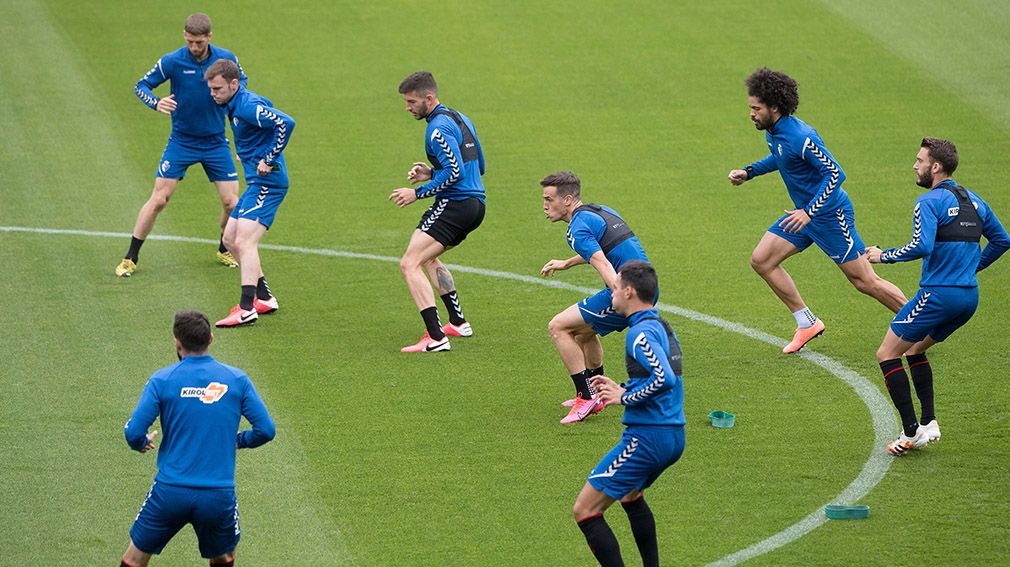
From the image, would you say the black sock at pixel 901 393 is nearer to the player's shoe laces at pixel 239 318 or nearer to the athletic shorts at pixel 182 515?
the athletic shorts at pixel 182 515

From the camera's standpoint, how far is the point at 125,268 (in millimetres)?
14852

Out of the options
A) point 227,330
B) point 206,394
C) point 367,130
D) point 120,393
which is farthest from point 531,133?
point 206,394

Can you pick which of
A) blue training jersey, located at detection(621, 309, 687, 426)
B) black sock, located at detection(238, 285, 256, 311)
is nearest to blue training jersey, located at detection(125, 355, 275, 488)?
blue training jersey, located at detection(621, 309, 687, 426)

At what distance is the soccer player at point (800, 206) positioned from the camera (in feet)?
39.4

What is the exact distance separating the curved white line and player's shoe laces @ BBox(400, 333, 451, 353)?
2087mm

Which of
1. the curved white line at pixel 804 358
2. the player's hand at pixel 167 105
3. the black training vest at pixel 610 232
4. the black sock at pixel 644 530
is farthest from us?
the player's hand at pixel 167 105

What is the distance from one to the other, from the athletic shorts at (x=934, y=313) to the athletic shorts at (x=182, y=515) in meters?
5.14

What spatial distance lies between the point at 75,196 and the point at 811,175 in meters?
9.50

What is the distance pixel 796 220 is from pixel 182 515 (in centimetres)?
638

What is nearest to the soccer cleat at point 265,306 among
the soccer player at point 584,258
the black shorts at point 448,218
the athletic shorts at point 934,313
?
the black shorts at point 448,218

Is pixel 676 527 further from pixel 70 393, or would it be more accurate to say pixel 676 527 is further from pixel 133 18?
pixel 133 18

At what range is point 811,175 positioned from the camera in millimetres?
12273

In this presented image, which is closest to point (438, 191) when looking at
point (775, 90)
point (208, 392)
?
point (775, 90)

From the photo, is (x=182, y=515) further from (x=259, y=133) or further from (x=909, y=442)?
(x=259, y=133)
